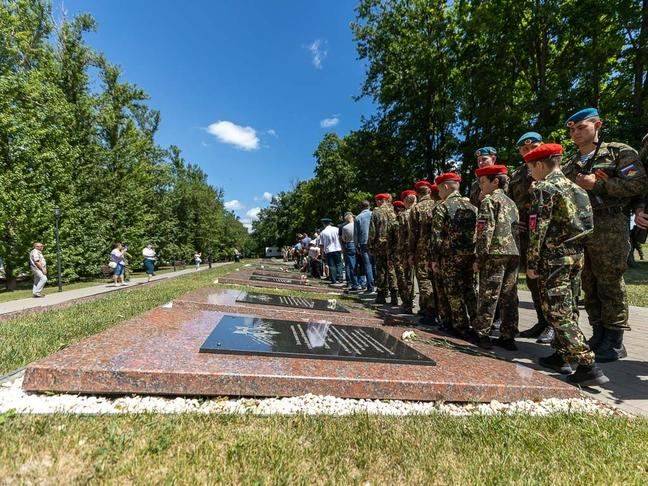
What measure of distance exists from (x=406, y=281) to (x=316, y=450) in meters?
5.05

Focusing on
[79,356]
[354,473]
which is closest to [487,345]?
[354,473]

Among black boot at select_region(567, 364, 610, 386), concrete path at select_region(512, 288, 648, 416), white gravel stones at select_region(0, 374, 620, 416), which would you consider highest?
black boot at select_region(567, 364, 610, 386)

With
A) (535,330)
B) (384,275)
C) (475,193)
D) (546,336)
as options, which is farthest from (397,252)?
(546,336)

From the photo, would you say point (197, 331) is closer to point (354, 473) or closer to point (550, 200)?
point (354, 473)

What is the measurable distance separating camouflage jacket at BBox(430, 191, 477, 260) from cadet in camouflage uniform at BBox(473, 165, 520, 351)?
50 cm

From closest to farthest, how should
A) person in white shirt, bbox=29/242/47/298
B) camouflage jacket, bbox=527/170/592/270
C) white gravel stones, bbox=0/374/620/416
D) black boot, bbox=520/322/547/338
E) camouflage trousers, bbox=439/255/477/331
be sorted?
1. white gravel stones, bbox=0/374/620/416
2. camouflage jacket, bbox=527/170/592/270
3. camouflage trousers, bbox=439/255/477/331
4. black boot, bbox=520/322/547/338
5. person in white shirt, bbox=29/242/47/298

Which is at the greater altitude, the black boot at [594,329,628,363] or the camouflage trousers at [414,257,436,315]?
the camouflage trousers at [414,257,436,315]

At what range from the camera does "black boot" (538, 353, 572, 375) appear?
3.52 m

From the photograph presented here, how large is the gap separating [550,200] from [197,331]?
11.1 feet

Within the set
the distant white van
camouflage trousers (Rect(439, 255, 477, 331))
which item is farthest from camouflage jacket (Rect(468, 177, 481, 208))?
the distant white van

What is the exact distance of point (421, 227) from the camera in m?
5.86

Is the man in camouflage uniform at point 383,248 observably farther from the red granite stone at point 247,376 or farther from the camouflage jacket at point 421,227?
the red granite stone at point 247,376

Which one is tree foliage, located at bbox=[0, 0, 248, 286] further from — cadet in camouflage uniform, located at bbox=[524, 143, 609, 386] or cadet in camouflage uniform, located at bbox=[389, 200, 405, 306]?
cadet in camouflage uniform, located at bbox=[524, 143, 609, 386]

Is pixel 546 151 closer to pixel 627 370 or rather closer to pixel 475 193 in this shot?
pixel 627 370
